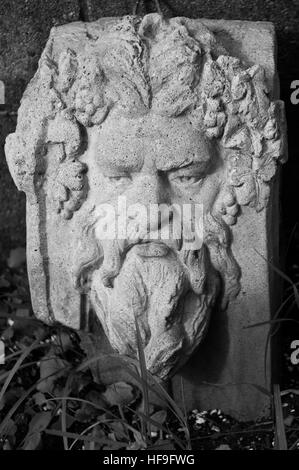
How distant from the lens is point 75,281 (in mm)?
1767

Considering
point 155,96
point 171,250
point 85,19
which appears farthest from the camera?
point 85,19

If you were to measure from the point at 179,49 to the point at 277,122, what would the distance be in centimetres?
27

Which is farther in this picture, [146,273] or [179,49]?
[146,273]

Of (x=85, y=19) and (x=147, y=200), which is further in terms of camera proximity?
(x=85, y=19)

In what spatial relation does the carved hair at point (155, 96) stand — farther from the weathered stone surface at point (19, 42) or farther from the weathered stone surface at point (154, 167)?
the weathered stone surface at point (19, 42)

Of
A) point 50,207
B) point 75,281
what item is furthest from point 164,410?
point 50,207

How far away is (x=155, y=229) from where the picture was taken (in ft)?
5.42

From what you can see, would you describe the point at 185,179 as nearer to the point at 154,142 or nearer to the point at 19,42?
the point at 154,142

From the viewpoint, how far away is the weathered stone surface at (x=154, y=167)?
1588mm

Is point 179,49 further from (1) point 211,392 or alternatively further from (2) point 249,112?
(1) point 211,392

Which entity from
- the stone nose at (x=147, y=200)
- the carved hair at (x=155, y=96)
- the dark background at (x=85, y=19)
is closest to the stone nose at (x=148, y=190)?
the stone nose at (x=147, y=200)

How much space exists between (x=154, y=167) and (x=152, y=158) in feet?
0.07

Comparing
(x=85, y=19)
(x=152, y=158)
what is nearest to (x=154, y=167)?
(x=152, y=158)

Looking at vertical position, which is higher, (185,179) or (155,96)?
(155,96)
